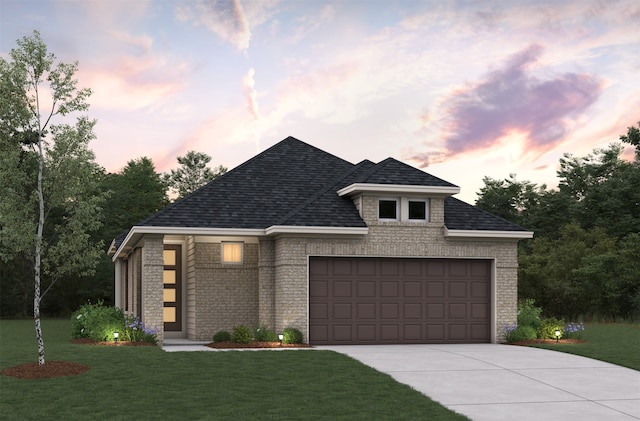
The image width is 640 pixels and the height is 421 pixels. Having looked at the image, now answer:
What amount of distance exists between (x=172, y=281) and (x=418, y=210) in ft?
30.8

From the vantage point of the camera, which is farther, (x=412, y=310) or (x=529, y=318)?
(x=529, y=318)

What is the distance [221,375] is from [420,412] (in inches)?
197

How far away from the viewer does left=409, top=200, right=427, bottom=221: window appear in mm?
24734

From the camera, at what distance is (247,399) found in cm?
1375

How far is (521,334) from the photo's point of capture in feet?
80.4

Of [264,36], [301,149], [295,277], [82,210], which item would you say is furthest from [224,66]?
[82,210]

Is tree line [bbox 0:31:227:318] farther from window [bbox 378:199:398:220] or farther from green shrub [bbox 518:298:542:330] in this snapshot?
green shrub [bbox 518:298:542:330]

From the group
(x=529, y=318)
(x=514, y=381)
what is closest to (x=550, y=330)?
(x=529, y=318)

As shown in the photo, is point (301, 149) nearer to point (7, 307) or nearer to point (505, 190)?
point (7, 307)

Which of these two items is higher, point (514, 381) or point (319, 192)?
point (319, 192)

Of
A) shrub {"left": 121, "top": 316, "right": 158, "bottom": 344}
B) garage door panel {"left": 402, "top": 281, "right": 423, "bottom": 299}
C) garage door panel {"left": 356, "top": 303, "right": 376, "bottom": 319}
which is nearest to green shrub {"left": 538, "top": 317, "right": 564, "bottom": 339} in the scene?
garage door panel {"left": 402, "top": 281, "right": 423, "bottom": 299}

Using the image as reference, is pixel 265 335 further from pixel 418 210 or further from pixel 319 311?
pixel 418 210

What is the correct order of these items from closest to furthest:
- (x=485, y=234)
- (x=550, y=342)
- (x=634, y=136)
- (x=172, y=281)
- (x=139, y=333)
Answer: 1. (x=139, y=333)
2. (x=550, y=342)
3. (x=485, y=234)
4. (x=172, y=281)
5. (x=634, y=136)

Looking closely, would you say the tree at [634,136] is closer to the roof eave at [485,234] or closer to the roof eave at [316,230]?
the roof eave at [485,234]
